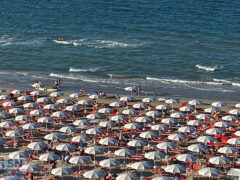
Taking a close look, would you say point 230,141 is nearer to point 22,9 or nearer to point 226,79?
point 226,79

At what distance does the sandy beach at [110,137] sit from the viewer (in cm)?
3297

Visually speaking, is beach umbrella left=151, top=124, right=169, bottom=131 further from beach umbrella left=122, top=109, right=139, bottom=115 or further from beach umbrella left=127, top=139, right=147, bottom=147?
beach umbrella left=122, top=109, right=139, bottom=115

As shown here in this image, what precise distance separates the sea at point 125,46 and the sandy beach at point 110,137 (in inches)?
328

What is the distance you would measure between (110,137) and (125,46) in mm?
37971

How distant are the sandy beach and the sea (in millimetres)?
8328

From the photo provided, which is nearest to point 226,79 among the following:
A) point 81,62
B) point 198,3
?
point 81,62

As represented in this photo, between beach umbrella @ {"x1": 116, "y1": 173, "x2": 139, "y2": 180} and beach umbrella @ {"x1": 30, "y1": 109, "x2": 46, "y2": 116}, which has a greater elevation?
beach umbrella @ {"x1": 30, "y1": 109, "x2": 46, "y2": 116}

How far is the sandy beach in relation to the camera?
33.0 metres

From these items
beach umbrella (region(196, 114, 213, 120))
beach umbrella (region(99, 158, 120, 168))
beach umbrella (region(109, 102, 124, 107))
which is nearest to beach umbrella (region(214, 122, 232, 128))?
beach umbrella (region(196, 114, 213, 120))

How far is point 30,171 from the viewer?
103 feet

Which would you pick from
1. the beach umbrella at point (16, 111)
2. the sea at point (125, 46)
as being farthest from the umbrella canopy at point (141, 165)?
the sea at point (125, 46)

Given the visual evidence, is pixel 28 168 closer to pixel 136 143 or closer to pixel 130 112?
pixel 136 143

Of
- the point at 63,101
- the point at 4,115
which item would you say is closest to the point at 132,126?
the point at 63,101

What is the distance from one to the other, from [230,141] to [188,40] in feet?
141
